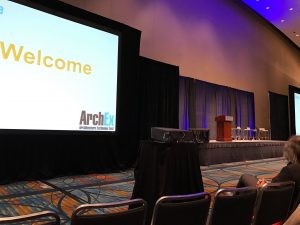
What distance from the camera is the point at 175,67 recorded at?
6.56 m

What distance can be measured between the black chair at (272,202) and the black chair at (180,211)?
46 centimetres

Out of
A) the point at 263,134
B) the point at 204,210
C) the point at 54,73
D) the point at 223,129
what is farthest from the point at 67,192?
the point at 263,134

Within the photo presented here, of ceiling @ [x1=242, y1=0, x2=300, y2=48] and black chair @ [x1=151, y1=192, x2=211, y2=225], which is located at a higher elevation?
ceiling @ [x1=242, y1=0, x2=300, y2=48]

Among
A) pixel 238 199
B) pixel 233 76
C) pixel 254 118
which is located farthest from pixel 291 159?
pixel 254 118

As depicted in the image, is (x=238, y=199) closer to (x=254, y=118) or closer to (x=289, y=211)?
(x=289, y=211)

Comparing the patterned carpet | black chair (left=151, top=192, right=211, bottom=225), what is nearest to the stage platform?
the patterned carpet

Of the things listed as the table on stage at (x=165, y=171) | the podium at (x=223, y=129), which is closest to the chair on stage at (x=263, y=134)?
the podium at (x=223, y=129)

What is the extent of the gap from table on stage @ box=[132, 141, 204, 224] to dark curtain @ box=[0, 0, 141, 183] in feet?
6.48

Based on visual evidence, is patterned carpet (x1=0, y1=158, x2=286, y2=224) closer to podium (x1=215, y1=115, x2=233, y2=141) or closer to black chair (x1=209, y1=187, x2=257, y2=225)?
black chair (x1=209, y1=187, x2=257, y2=225)

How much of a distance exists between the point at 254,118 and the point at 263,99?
1.13 metres

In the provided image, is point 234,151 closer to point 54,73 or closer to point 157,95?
point 157,95

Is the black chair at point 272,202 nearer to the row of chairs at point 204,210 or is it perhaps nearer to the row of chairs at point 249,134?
the row of chairs at point 204,210

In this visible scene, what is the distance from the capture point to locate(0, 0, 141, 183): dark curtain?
3955 mm

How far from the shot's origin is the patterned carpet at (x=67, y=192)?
2.75 m
